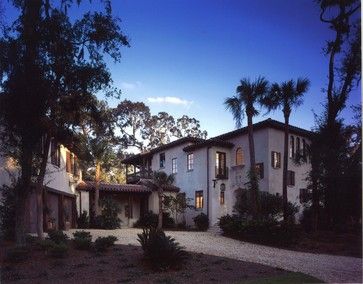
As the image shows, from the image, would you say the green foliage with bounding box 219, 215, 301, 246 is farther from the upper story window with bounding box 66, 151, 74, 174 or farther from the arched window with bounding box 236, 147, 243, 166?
the upper story window with bounding box 66, 151, 74, 174

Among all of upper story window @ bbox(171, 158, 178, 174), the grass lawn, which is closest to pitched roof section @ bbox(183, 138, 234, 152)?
upper story window @ bbox(171, 158, 178, 174)

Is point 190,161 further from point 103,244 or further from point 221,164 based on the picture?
point 103,244


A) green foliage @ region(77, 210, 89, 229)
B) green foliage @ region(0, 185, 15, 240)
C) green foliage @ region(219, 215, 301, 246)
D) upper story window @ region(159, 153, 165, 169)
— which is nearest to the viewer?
green foliage @ region(0, 185, 15, 240)

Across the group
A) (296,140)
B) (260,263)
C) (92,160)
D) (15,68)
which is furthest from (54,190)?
(296,140)

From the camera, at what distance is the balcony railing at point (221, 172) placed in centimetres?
3045

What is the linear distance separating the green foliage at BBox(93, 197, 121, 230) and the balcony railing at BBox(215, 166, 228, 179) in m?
7.72

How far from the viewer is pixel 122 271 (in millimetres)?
11094

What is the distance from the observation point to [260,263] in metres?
12.8

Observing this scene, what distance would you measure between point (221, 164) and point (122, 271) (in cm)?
2068

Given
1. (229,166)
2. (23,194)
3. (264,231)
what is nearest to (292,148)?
(229,166)

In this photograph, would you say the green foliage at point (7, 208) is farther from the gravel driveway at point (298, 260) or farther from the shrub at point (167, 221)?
the shrub at point (167, 221)

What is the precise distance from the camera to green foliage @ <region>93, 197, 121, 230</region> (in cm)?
2723

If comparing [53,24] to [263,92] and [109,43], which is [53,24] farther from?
[263,92]

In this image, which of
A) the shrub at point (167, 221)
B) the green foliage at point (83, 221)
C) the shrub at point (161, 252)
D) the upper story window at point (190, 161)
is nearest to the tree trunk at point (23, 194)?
the shrub at point (161, 252)
